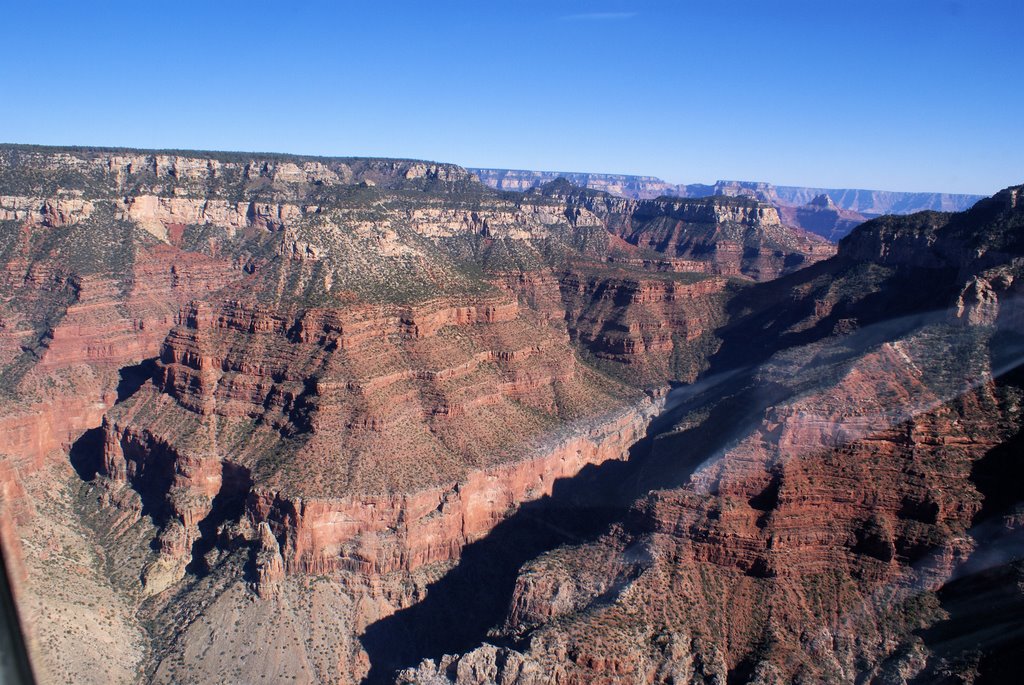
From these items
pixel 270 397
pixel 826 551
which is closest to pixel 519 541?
pixel 270 397

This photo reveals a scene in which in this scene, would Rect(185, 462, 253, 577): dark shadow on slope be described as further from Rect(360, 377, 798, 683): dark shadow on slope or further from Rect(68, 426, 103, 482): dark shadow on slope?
Rect(68, 426, 103, 482): dark shadow on slope

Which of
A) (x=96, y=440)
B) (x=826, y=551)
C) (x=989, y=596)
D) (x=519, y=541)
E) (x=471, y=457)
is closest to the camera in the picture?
(x=989, y=596)

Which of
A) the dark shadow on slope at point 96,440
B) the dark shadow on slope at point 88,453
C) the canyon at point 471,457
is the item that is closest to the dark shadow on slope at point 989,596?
the canyon at point 471,457

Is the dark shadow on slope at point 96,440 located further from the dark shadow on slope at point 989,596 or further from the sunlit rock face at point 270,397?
the dark shadow on slope at point 989,596

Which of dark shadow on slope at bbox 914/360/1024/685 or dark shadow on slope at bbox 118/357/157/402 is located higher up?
dark shadow on slope at bbox 914/360/1024/685

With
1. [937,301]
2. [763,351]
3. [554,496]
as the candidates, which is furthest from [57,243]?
[937,301]

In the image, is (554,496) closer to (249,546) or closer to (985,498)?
(249,546)

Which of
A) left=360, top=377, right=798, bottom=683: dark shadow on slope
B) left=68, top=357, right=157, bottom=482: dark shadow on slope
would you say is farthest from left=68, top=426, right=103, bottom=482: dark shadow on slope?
left=360, top=377, right=798, bottom=683: dark shadow on slope

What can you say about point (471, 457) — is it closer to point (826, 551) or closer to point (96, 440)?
point (826, 551)

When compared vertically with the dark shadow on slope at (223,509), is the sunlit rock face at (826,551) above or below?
above
